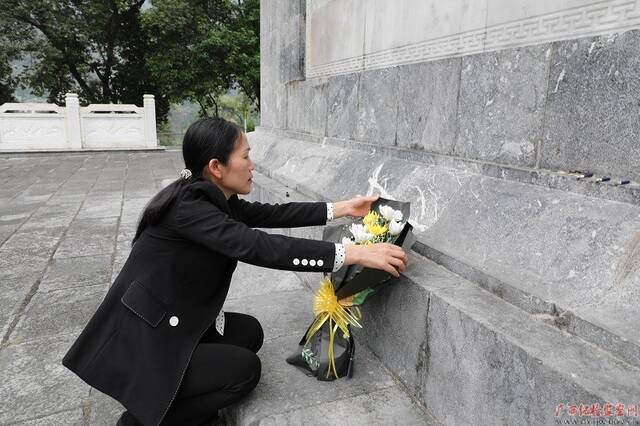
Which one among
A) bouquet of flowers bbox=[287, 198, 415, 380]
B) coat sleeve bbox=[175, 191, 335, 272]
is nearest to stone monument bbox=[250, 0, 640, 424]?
bouquet of flowers bbox=[287, 198, 415, 380]

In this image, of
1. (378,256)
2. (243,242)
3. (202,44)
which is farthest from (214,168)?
(202,44)

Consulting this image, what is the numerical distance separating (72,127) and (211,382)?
16.5 m

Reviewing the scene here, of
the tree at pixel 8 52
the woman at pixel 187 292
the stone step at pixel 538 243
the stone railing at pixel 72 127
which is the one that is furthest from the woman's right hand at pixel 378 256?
the tree at pixel 8 52

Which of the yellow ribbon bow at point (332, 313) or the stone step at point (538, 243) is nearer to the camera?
the stone step at point (538, 243)

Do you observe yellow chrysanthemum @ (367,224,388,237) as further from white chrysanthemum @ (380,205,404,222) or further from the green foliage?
the green foliage

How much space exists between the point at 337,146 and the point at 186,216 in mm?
2456

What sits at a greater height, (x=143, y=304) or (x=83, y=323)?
(x=143, y=304)

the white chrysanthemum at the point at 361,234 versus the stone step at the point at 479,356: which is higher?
the white chrysanthemum at the point at 361,234

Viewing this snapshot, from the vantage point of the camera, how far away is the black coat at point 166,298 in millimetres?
1841

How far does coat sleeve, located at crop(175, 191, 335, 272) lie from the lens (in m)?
1.84

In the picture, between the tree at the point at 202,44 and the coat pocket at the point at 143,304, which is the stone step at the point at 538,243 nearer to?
the coat pocket at the point at 143,304

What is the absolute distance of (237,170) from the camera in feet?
6.84

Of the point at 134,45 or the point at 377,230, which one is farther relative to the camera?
the point at 134,45

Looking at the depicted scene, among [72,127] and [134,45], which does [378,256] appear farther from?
[134,45]
